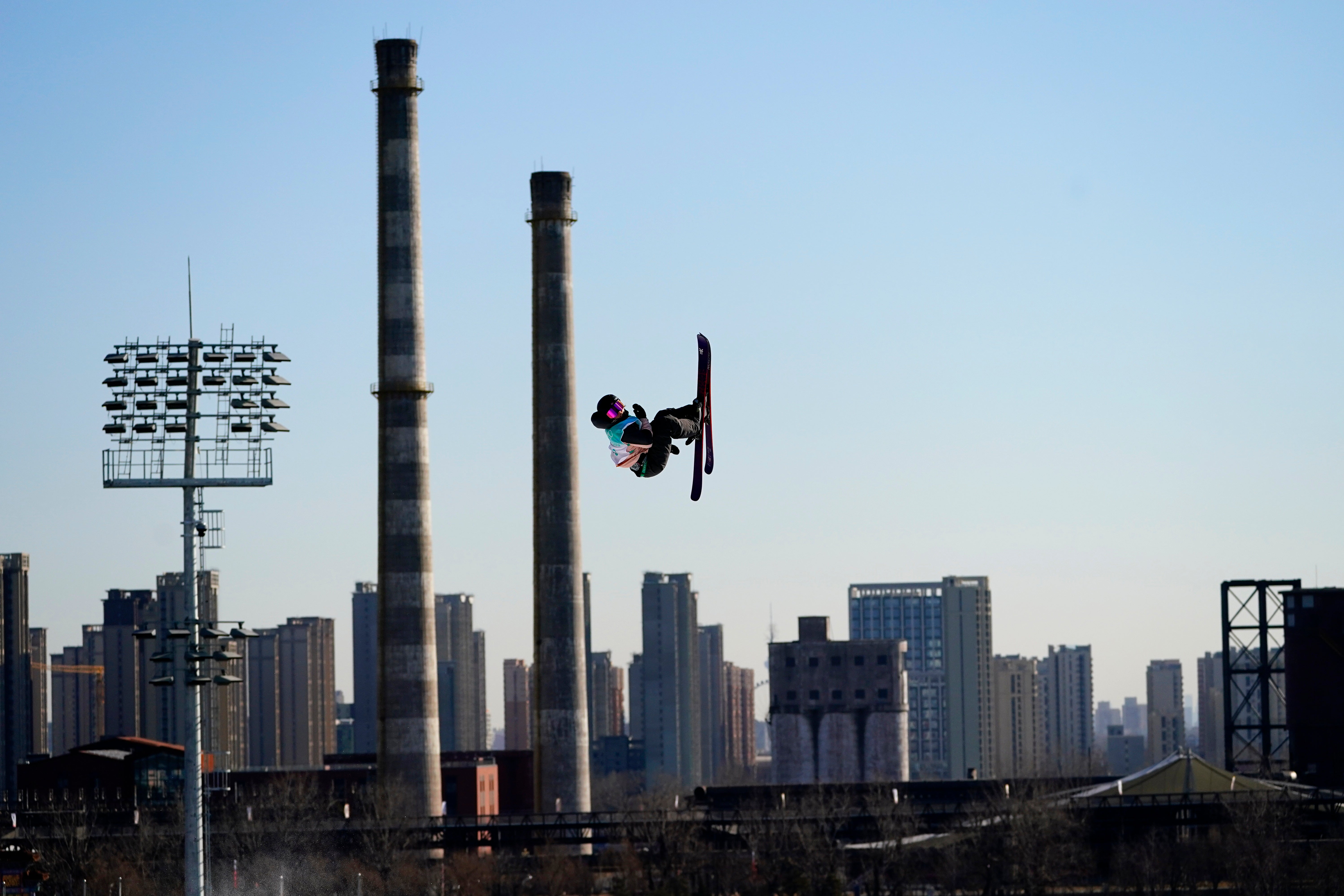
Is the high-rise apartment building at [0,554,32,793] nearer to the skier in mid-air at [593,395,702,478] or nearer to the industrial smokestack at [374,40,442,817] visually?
the industrial smokestack at [374,40,442,817]

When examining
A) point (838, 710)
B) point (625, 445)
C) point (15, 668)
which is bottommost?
point (838, 710)

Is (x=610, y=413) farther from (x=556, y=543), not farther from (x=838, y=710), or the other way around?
(x=838, y=710)

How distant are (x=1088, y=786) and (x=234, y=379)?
64.8m

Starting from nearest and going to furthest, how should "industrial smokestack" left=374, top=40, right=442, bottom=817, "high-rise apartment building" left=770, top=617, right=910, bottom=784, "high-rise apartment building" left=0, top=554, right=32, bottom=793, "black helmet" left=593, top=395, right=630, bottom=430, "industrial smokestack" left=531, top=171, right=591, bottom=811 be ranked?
"black helmet" left=593, top=395, right=630, bottom=430, "industrial smokestack" left=374, top=40, right=442, bottom=817, "industrial smokestack" left=531, top=171, right=591, bottom=811, "high-rise apartment building" left=770, top=617, right=910, bottom=784, "high-rise apartment building" left=0, top=554, right=32, bottom=793

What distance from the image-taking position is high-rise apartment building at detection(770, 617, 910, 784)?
152375mm

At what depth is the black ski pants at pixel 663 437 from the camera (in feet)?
78.3

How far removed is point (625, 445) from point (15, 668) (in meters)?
152

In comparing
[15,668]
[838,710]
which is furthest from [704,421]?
[15,668]

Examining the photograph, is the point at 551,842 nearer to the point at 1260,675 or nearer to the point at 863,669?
the point at 1260,675


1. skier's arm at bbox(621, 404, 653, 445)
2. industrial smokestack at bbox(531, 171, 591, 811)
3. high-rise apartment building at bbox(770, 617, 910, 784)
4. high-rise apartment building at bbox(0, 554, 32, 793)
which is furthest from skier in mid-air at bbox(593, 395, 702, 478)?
high-rise apartment building at bbox(0, 554, 32, 793)

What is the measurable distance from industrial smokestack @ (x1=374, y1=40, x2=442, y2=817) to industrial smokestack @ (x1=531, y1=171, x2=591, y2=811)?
28.4 feet

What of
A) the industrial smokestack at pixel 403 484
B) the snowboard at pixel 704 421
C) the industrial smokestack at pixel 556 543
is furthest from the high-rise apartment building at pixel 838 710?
the snowboard at pixel 704 421

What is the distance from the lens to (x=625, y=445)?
2378cm

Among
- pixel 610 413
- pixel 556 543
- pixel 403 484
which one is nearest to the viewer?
pixel 610 413
